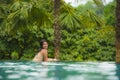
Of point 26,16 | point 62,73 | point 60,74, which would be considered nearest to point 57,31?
point 26,16

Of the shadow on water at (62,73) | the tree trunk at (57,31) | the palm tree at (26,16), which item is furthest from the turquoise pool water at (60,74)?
the tree trunk at (57,31)

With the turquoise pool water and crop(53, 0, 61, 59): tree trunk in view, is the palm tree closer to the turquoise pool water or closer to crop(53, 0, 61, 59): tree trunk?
crop(53, 0, 61, 59): tree trunk

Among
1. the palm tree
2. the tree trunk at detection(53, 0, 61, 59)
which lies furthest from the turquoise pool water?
the tree trunk at detection(53, 0, 61, 59)

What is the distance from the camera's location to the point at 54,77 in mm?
3801

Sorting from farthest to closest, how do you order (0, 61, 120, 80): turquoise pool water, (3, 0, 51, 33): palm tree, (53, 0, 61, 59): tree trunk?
(53, 0, 61, 59): tree trunk, (3, 0, 51, 33): palm tree, (0, 61, 120, 80): turquoise pool water

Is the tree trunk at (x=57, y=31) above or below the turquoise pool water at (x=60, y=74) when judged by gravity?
above

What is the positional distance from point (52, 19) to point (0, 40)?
20.7 ft

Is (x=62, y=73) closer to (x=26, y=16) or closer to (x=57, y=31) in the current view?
(x=26, y=16)

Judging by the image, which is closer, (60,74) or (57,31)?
(60,74)

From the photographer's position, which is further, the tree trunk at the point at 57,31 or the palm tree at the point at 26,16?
the tree trunk at the point at 57,31

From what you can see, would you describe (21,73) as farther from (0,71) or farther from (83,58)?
(83,58)

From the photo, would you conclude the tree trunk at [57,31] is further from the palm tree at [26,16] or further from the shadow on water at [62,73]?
the shadow on water at [62,73]

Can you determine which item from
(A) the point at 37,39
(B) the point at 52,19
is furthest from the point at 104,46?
(B) the point at 52,19

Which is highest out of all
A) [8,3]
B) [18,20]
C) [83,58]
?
[8,3]
